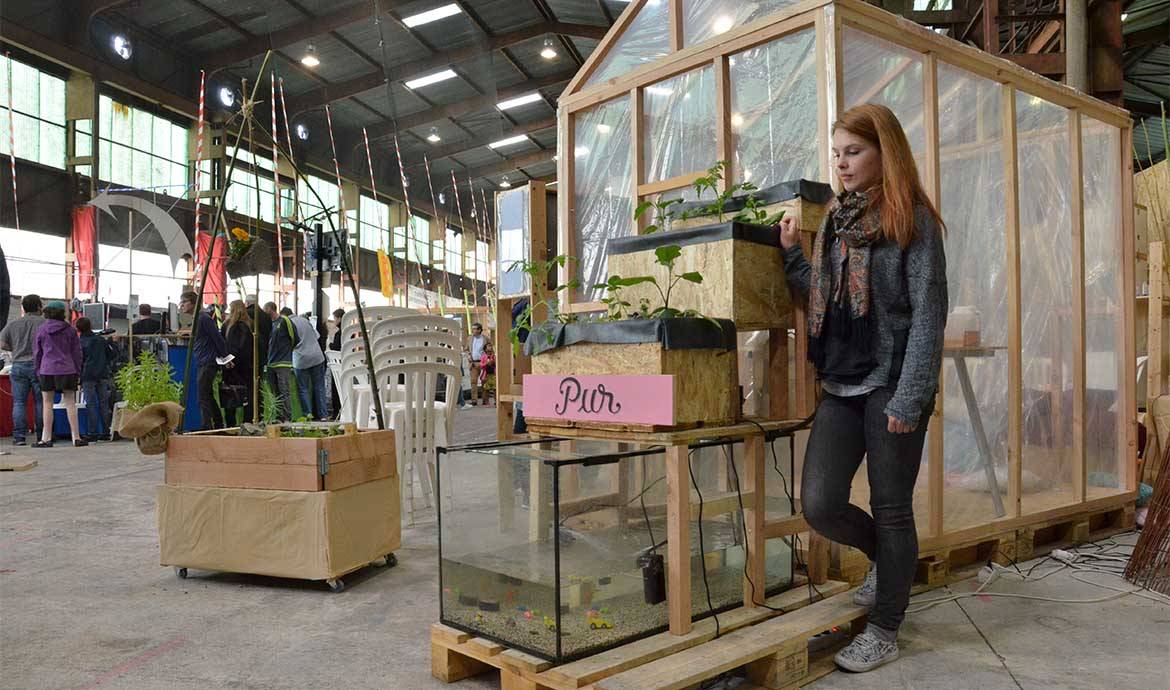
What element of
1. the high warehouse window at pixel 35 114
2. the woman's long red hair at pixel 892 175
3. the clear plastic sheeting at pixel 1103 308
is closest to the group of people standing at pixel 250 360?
the woman's long red hair at pixel 892 175

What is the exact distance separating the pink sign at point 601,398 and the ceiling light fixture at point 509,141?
15.5 metres

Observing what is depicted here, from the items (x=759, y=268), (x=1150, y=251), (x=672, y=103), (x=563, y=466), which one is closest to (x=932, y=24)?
(x=1150, y=251)

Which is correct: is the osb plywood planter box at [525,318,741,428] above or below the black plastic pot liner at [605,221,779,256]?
below

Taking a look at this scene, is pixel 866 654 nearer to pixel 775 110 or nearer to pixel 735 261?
pixel 735 261

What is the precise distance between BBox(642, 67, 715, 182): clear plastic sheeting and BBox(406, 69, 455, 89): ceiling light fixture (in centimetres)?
1024

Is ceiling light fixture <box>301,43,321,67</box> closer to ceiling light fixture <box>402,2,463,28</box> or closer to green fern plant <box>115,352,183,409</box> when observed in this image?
ceiling light fixture <box>402,2,463,28</box>

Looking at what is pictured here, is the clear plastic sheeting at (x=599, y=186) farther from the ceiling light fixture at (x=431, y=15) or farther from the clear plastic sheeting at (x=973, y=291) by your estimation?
the ceiling light fixture at (x=431, y=15)

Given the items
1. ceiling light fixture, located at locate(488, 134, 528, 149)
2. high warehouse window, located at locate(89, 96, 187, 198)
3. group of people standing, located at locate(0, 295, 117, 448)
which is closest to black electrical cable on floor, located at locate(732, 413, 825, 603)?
group of people standing, located at locate(0, 295, 117, 448)

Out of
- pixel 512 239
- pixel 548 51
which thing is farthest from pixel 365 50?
pixel 512 239

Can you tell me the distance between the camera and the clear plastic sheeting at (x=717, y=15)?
2.88m

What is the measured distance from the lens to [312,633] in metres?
2.25

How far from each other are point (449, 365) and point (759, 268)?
201 centimetres

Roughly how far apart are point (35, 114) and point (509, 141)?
8782 millimetres

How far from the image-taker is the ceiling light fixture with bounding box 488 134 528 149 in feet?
55.8
